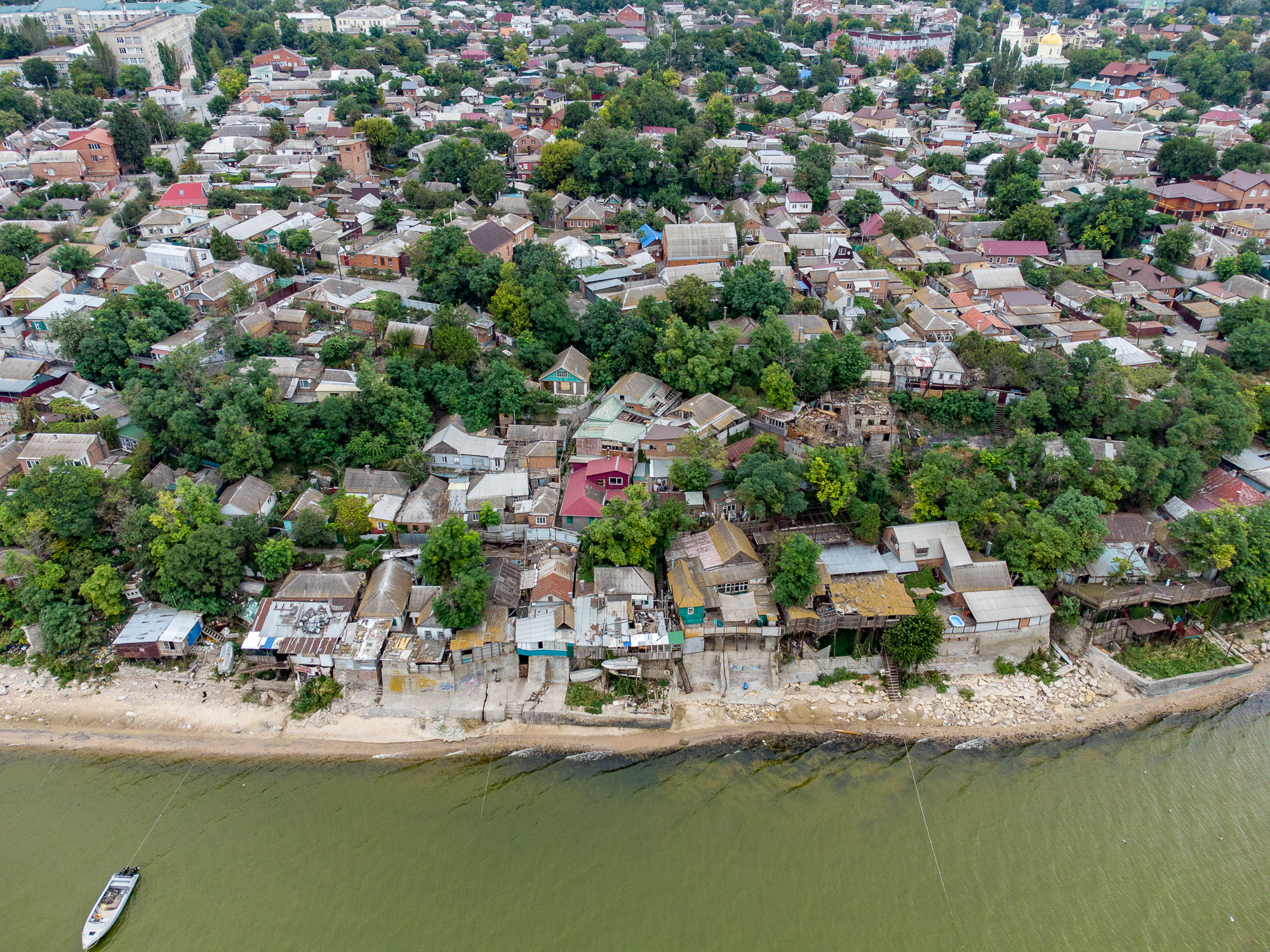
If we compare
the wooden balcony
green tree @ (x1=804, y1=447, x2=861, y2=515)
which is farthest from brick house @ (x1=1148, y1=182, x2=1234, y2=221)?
green tree @ (x1=804, y1=447, x2=861, y2=515)

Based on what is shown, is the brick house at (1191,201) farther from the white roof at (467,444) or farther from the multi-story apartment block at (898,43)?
the white roof at (467,444)

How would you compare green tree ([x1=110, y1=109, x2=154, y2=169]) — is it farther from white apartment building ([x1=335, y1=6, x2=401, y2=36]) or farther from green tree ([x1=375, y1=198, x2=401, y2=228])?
white apartment building ([x1=335, y1=6, x2=401, y2=36])

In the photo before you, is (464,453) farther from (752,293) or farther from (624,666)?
(752,293)

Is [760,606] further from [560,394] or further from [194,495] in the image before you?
[194,495]

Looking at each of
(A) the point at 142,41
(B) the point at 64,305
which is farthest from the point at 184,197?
(A) the point at 142,41

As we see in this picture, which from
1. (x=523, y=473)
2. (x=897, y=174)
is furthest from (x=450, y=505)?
(x=897, y=174)

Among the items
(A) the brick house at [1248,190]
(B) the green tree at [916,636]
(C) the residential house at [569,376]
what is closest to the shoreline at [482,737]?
(B) the green tree at [916,636]
